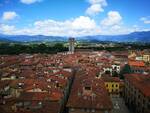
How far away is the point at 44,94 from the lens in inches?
1554

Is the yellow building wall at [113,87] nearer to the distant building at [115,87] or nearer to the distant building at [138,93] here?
the distant building at [115,87]

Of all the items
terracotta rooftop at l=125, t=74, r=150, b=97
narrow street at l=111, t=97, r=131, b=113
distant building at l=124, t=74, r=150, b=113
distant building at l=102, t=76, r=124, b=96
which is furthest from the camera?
distant building at l=102, t=76, r=124, b=96

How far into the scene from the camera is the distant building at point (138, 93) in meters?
40.5

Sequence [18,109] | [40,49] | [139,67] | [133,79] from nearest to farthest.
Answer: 1. [18,109]
2. [133,79]
3. [139,67]
4. [40,49]

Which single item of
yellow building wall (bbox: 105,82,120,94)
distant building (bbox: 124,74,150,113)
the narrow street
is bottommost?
the narrow street

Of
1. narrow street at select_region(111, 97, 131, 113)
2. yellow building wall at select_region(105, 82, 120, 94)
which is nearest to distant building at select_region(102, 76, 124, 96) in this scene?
yellow building wall at select_region(105, 82, 120, 94)

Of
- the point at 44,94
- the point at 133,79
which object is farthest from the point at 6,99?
the point at 133,79

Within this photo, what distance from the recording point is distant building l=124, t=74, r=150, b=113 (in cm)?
4053

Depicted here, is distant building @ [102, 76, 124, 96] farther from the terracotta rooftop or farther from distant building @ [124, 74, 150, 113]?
the terracotta rooftop

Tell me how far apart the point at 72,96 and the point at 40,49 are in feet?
417

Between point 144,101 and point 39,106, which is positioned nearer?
point 39,106

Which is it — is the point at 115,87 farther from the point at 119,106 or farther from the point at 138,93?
the point at 138,93

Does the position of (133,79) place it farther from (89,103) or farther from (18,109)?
(18,109)

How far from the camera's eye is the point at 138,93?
45062 mm
